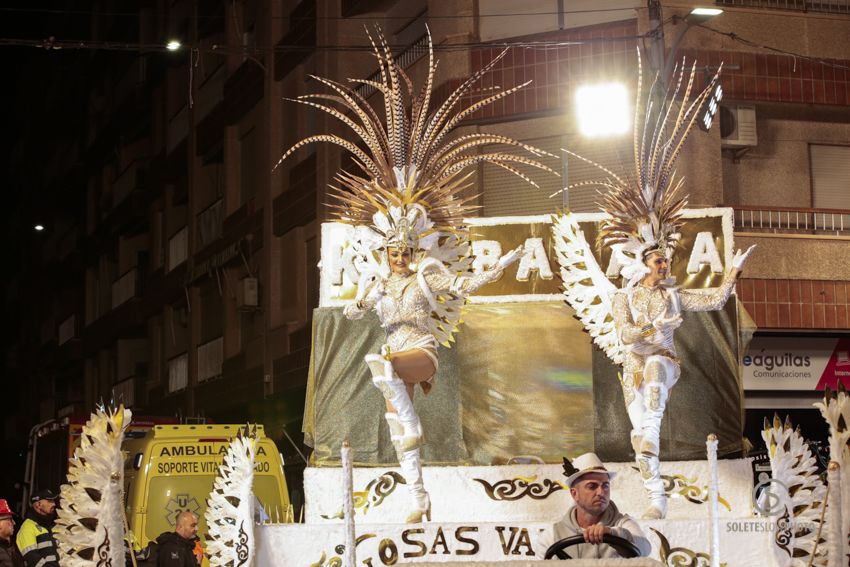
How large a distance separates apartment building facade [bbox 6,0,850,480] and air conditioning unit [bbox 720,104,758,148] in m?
0.03

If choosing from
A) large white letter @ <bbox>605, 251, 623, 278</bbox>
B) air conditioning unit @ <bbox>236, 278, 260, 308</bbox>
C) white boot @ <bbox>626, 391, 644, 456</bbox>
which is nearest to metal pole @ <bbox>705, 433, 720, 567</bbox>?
white boot @ <bbox>626, 391, 644, 456</bbox>

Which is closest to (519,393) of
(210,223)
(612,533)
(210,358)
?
(612,533)

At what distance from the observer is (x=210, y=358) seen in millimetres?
33969

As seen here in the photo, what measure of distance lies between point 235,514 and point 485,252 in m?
4.27

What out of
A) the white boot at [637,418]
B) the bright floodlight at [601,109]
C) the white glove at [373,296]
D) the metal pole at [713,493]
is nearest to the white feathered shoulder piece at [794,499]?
the metal pole at [713,493]

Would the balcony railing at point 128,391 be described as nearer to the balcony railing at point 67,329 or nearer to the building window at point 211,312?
the building window at point 211,312

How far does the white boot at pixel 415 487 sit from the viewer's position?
10.2m

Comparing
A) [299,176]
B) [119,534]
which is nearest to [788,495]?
[119,534]

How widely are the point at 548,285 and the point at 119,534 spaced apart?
5482mm

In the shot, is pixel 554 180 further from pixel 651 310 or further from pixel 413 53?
pixel 651 310

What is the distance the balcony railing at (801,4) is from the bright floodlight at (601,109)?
655 cm

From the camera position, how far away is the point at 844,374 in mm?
22422

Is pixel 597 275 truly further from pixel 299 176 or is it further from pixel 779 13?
pixel 299 176

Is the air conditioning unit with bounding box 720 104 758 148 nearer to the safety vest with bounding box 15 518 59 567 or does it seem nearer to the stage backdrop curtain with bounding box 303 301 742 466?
the stage backdrop curtain with bounding box 303 301 742 466
